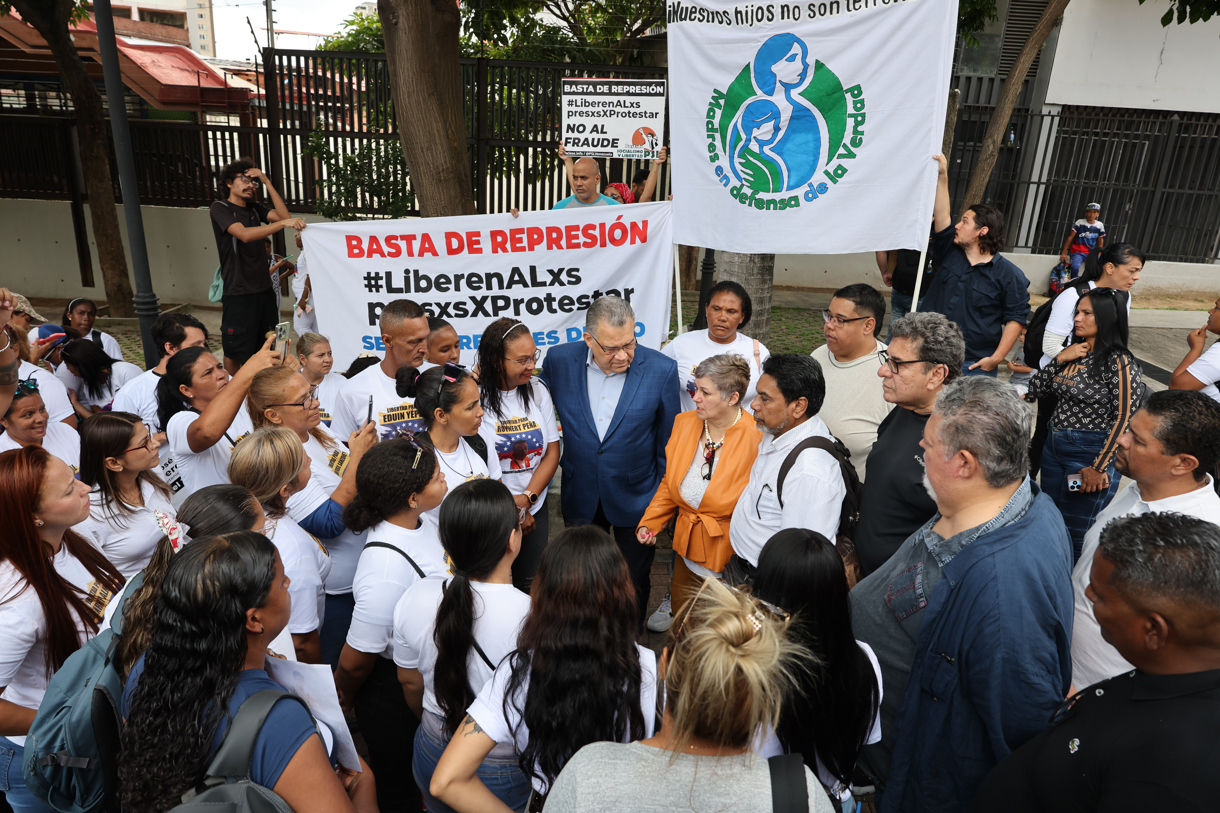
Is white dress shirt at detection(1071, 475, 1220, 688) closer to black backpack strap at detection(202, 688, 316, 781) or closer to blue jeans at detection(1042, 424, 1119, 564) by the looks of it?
blue jeans at detection(1042, 424, 1119, 564)

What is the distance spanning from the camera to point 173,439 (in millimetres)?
3381

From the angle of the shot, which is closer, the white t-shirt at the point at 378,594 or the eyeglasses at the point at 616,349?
the white t-shirt at the point at 378,594

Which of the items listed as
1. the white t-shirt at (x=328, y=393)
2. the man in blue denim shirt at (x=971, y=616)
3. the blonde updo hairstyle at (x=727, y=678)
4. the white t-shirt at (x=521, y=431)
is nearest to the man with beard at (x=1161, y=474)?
the man in blue denim shirt at (x=971, y=616)

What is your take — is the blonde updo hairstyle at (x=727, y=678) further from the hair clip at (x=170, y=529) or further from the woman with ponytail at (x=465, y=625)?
the hair clip at (x=170, y=529)

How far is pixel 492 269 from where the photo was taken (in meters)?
4.96

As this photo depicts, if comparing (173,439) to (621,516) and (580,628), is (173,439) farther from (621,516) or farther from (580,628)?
(580,628)

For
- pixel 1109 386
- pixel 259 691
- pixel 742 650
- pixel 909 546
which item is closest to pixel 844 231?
pixel 1109 386

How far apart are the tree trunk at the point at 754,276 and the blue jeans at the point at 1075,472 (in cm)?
206

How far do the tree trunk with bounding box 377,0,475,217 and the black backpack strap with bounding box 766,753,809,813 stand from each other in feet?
17.2

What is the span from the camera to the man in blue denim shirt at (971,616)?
2062 millimetres

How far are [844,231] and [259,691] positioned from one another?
3524mm

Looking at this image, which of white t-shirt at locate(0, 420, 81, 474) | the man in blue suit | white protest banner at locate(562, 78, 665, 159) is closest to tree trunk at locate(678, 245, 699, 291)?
white protest banner at locate(562, 78, 665, 159)

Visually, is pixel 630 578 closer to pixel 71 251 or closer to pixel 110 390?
pixel 110 390

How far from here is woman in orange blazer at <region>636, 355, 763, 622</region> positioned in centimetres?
340
